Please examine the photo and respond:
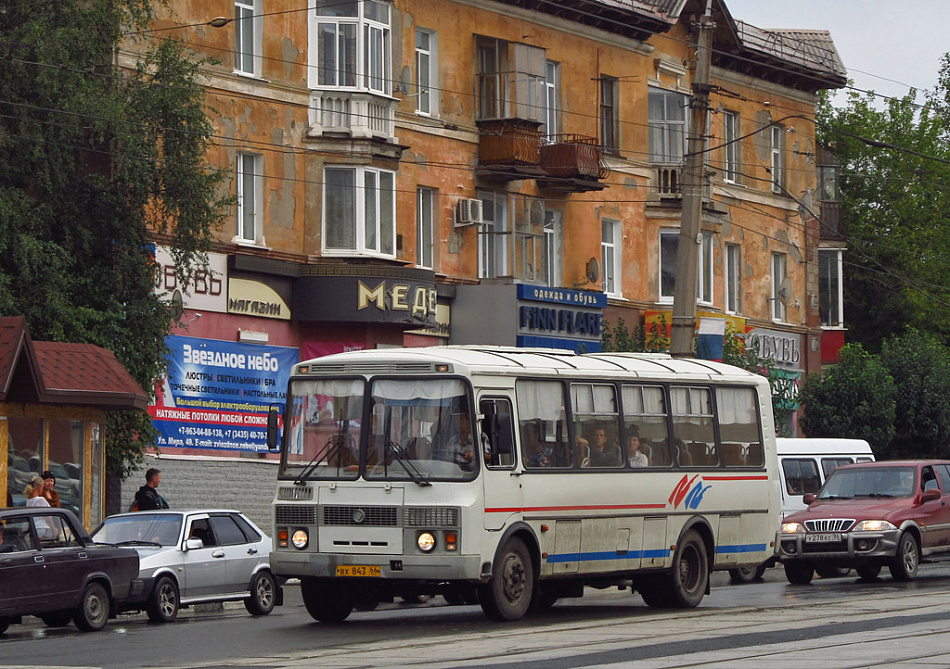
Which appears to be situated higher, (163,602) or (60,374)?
(60,374)

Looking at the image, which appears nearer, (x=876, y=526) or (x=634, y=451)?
(x=634, y=451)

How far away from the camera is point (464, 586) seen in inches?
675

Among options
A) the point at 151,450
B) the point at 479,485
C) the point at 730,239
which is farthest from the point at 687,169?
the point at 730,239

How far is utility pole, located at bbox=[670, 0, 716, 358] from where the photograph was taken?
92.1 feet

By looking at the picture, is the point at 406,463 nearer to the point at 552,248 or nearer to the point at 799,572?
the point at 799,572

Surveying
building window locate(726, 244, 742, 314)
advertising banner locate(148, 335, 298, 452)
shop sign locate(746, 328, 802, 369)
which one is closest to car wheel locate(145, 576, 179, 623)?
advertising banner locate(148, 335, 298, 452)

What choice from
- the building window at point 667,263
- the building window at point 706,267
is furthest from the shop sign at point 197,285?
the building window at point 706,267

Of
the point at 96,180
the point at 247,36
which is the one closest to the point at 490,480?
the point at 96,180

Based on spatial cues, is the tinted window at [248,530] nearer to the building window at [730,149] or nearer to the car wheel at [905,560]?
the car wheel at [905,560]

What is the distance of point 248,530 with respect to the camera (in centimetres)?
2223

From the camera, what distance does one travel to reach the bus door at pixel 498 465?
675 inches

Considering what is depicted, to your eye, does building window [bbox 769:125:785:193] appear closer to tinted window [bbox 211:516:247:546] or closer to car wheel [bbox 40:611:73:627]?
tinted window [bbox 211:516:247:546]

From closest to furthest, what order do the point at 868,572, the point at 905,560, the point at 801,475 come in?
1. the point at 905,560
2. the point at 868,572
3. the point at 801,475

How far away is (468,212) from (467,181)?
1.01 metres
